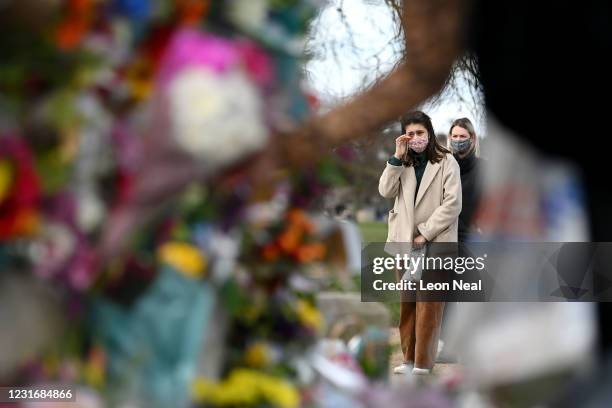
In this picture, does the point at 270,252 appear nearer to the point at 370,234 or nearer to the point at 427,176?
the point at 427,176

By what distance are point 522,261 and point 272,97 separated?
0.69 meters

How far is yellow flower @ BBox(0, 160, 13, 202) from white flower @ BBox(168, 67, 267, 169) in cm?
33

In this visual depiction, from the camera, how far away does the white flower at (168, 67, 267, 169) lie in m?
1.76

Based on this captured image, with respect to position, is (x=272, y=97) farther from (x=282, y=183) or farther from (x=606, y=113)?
(x=606, y=113)

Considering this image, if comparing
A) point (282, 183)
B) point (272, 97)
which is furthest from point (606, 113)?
point (282, 183)

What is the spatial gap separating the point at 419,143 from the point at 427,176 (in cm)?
19

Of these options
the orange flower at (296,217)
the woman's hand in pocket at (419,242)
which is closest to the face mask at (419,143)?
the woman's hand in pocket at (419,242)

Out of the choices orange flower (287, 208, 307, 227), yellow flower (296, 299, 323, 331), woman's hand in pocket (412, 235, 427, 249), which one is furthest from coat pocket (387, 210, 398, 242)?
orange flower (287, 208, 307, 227)

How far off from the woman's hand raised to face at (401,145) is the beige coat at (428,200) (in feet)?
0.24

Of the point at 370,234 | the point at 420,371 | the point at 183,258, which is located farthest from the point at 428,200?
the point at 370,234

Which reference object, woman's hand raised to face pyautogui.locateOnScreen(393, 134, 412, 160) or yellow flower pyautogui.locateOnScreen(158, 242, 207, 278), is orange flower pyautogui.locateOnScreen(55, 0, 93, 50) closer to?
yellow flower pyautogui.locateOnScreen(158, 242, 207, 278)

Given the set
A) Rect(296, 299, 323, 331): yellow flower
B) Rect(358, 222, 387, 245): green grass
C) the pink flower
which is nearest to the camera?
the pink flower

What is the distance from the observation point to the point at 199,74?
1793mm

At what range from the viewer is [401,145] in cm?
473
